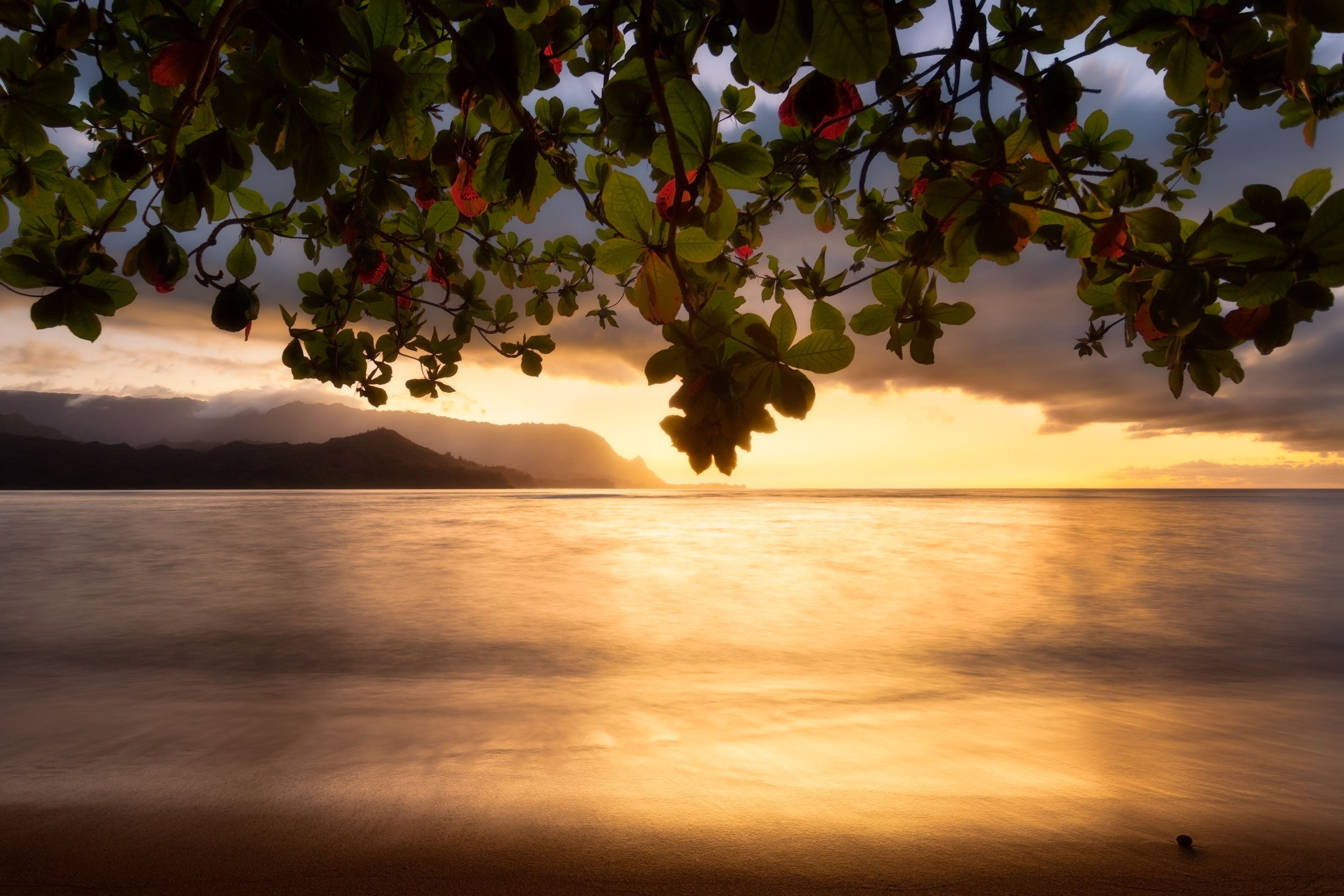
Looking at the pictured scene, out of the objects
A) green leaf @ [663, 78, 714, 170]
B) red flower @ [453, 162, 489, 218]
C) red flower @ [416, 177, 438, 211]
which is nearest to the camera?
green leaf @ [663, 78, 714, 170]

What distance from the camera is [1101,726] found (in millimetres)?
3365

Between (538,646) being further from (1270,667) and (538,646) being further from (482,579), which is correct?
(1270,667)

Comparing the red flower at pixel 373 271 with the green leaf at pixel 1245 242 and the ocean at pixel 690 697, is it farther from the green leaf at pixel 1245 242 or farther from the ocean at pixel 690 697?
→ the green leaf at pixel 1245 242

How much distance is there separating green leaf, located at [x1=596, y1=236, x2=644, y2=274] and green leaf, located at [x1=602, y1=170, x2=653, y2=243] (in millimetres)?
12

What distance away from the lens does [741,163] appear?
0.88 meters

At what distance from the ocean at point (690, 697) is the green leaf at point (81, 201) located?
166cm

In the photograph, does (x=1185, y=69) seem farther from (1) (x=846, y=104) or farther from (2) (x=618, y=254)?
(2) (x=618, y=254)

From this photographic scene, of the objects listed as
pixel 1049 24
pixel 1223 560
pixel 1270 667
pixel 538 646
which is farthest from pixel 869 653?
pixel 1223 560

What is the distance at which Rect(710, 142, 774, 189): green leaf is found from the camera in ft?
2.83

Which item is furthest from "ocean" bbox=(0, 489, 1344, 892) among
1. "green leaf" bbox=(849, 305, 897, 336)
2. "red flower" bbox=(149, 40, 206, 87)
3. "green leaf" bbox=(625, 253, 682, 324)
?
"red flower" bbox=(149, 40, 206, 87)

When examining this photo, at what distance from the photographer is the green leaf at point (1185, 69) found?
3.47 feet

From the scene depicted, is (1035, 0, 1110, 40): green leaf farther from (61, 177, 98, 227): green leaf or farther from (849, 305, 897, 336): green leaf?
(61, 177, 98, 227): green leaf

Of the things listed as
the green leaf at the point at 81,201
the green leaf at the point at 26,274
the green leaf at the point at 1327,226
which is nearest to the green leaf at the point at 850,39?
the green leaf at the point at 1327,226

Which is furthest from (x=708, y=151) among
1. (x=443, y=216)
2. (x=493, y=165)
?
(x=443, y=216)
